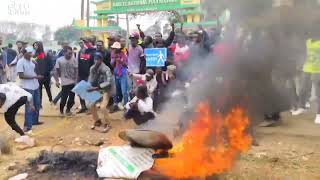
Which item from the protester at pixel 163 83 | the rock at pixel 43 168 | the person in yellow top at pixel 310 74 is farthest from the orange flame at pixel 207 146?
the protester at pixel 163 83

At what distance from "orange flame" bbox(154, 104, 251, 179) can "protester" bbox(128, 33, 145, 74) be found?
3.62 metres

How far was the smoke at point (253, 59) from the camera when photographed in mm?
6488

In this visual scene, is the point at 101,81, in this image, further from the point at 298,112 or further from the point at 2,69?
the point at 2,69

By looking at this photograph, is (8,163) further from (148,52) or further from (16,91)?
(148,52)

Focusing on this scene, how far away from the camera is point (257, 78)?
681 cm

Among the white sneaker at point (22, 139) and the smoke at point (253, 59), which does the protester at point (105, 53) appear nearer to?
the white sneaker at point (22, 139)

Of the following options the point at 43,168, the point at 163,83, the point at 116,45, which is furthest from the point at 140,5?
the point at 43,168

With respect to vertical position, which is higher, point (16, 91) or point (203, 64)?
point (203, 64)

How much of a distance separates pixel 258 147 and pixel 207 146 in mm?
1892

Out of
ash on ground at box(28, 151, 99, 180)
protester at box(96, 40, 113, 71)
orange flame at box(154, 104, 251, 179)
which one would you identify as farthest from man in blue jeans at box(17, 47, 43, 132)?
orange flame at box(154, 104, 251, 179)

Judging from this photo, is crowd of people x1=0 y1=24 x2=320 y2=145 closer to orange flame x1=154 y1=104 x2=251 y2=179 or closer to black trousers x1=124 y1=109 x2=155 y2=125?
black trousers x1=124 y1=109 x2=155 y2=125

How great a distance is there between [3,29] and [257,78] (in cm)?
5003

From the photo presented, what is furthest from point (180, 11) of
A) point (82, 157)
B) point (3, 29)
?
point (3, 29)

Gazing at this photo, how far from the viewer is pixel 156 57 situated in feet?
31.9
